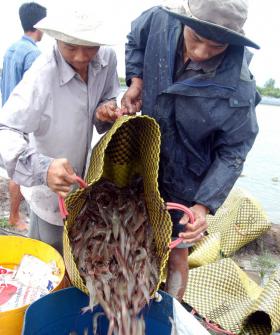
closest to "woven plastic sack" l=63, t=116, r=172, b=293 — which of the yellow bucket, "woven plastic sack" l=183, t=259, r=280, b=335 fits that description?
the yellow bucket

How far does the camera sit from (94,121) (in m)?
2.53

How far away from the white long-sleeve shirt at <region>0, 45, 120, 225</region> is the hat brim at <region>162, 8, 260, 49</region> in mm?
609

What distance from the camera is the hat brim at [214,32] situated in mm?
2004

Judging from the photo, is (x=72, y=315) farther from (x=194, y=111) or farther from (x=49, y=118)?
(x=194, y=111)

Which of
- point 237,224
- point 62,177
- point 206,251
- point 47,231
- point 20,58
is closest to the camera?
point 62,177

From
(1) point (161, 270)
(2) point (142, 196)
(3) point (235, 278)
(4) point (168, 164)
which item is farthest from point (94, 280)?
(3) point (235, 278)

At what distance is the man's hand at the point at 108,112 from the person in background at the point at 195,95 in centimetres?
8

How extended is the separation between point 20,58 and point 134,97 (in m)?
1.96

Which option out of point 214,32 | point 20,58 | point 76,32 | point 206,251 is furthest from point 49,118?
point 206,251

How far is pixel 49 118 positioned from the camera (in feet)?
7.56

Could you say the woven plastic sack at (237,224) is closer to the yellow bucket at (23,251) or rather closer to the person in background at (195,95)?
the person in background at (195,95)

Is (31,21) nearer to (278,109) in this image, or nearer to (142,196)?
(142,196)

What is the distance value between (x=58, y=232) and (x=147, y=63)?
1.14 meters

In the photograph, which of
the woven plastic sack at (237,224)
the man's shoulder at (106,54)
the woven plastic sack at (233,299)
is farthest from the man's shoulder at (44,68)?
the woven plastic sack at (237,224)
